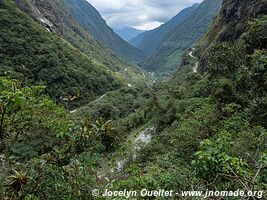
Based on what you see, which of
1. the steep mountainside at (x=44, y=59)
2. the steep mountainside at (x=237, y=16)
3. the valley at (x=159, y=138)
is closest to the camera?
the valley at (x=159, y=138)

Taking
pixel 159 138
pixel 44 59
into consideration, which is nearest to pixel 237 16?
pixel 159 138

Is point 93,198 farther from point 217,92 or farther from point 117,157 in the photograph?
point 117,157

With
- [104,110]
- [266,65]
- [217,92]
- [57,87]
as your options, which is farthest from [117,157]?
[57,87]

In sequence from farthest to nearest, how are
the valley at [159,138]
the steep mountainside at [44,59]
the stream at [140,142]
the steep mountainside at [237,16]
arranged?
the steep mountainside at [44,59]
the steep mountainside at [237,16]
the stream at [140,142]
the valley at [159,138]

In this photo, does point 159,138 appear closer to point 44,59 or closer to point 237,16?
point 237,16

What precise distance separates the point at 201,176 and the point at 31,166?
3393mm

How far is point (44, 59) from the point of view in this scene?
115 meters

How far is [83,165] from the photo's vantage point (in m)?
6.67

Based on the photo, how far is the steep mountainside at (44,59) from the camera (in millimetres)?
107750

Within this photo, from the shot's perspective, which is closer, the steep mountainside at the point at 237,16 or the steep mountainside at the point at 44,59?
the steep mountainside at the point at 237,16

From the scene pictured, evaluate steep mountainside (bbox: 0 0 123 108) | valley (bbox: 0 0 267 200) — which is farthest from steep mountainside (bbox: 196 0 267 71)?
steep mountainside (bbox: 0 0 123 108)

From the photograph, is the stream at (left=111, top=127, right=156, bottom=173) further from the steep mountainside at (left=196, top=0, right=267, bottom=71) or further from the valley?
the steep mountainside at (left=196, top=0, right=267, bottom=71)

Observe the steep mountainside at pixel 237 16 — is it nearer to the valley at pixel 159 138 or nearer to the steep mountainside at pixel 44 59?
the valley at pixel 159 138

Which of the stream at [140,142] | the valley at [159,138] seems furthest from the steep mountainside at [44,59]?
the stream at [140,142]
